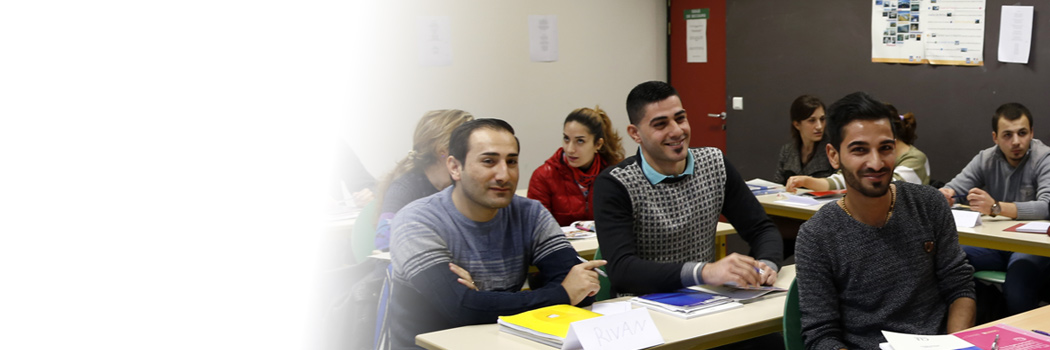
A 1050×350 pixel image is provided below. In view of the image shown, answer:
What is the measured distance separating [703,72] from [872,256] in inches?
197

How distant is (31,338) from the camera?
311cm

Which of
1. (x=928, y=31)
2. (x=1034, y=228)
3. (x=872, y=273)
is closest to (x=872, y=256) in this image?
(x=872, y=273)

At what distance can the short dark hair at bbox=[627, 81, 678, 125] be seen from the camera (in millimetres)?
2645

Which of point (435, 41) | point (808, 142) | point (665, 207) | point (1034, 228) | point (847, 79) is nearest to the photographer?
point (665, 207)

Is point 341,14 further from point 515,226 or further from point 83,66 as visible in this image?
point 515,226

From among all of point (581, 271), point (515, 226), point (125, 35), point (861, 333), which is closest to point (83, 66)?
point (125, 35)

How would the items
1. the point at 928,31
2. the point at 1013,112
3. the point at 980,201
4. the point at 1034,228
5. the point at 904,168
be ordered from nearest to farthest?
the point at 1034,228 < the point at 980,201 < the point at 1013,112 < the point at 904,168 < the point at 928,31

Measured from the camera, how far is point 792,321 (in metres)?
2.10

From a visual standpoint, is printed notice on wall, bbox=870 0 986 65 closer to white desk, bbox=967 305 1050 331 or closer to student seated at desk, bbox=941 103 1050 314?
student seated at desk, bbox=941 103 1050 314

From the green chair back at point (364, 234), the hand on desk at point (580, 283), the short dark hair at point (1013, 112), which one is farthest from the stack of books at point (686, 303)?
the short dark hair at point (1013, 112)

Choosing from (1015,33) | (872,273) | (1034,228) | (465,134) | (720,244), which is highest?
(1015,33)

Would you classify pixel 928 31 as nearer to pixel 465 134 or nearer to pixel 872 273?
pixel 872 273

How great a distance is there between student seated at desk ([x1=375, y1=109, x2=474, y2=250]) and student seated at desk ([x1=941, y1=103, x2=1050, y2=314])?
2254mm

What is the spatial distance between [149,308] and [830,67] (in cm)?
449
